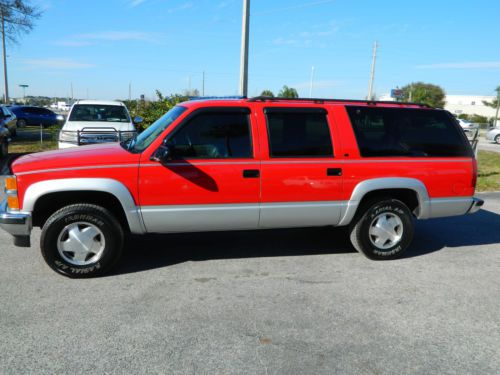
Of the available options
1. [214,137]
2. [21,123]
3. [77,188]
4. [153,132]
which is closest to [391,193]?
[214,137]

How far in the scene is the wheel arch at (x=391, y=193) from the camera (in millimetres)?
4922

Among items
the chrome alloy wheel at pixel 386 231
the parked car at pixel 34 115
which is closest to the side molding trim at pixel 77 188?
the chrome alloy wheel at pixel 386 231

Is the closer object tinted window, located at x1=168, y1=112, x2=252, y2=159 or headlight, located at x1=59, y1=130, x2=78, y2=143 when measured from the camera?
tinted window, located at x1=168, y1=112, x2=252, y2=159

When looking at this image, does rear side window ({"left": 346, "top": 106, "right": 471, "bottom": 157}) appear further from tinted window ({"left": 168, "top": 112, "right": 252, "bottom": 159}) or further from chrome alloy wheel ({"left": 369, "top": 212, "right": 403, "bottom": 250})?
tinted window ({"left": 168, "top": 112, "right": 252, "bottom": 159})

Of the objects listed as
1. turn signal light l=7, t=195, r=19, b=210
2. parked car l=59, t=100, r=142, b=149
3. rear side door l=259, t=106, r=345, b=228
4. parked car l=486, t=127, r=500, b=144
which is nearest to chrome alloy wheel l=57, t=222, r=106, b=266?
turn signal light l=7, t=195, r=19, b=210

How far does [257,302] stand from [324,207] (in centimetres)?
147

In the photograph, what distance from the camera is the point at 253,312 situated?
12.3 ft

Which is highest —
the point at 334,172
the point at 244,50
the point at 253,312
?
the point at 244,50

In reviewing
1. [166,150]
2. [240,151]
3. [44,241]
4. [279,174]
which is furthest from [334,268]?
[44,241]

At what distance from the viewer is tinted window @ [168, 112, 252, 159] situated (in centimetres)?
445

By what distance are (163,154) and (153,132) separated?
0.69 metres

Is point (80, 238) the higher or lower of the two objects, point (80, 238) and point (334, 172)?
the lower

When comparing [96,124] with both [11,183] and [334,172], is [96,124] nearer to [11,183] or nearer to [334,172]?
[11,183]

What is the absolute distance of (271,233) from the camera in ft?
20.3
